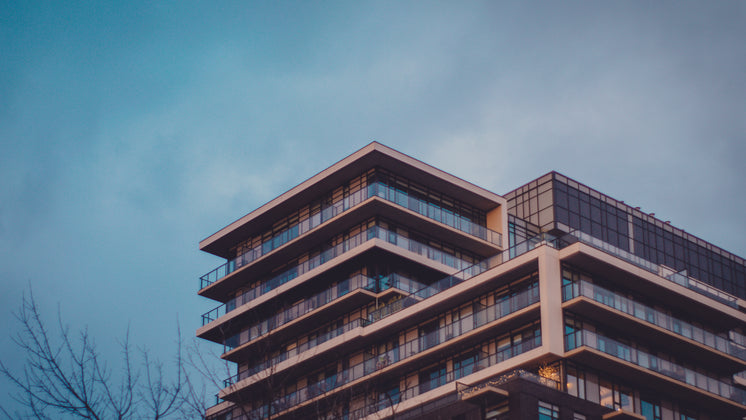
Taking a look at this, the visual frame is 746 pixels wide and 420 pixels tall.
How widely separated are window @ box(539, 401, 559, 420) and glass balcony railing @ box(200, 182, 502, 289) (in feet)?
60.5

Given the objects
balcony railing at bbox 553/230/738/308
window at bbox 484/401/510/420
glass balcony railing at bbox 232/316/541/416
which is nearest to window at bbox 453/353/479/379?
glass balcony railing at bbox 232/316/541/416

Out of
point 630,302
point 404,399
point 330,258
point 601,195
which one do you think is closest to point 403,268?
point 330,258

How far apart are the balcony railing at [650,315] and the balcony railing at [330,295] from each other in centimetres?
1293

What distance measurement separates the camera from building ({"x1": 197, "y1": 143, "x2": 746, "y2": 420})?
5300cm

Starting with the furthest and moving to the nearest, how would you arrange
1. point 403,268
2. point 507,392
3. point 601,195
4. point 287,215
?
1. point 601,195
2. point 287,215
3. point 403,268
4. point 507,392

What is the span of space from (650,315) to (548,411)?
33.7 ft

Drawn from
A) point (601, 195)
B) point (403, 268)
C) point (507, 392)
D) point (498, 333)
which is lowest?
point (507, 392)

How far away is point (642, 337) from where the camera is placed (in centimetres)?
5697

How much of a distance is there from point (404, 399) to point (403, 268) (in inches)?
405

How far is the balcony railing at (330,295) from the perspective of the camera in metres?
63.8

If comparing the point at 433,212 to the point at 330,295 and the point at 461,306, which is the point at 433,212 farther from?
→ the point at 461,306

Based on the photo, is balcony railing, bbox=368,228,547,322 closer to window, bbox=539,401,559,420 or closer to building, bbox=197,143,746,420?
building, bbox=197,143,746,420

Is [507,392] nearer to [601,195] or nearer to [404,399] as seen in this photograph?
[404,399]

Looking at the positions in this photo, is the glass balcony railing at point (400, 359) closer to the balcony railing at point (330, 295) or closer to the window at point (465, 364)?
the window at point (465, 364)
